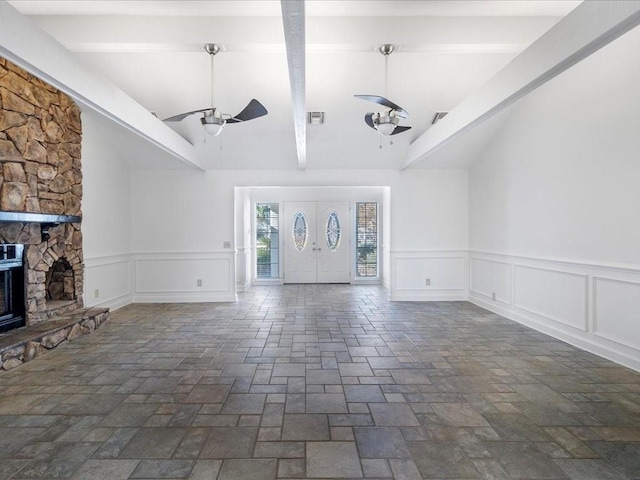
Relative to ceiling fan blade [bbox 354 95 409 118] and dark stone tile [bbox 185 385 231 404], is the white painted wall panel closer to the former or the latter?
dark stone tile [bbox 185 385 231 404]

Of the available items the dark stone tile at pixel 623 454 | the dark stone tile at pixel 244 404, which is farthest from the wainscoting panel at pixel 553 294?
Answer: the dark stone tile at pixel 244 404

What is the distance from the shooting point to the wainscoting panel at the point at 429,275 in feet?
20.4

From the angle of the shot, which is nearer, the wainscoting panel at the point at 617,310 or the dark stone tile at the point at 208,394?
the dark stone tile at the point at 208,394

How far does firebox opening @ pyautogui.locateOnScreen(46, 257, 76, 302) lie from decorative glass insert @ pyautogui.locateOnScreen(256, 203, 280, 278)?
4395 mm

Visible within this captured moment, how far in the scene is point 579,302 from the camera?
369cm

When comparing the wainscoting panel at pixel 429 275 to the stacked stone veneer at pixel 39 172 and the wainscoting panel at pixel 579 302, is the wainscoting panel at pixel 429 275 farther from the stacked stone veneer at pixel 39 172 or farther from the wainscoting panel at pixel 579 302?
the stacked stone veneer at pixel 39 172

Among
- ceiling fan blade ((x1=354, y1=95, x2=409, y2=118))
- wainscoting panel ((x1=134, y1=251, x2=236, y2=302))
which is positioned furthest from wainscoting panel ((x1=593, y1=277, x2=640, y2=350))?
wainscoting panel ((x1=134, y1=251, x2=236, y2=302))

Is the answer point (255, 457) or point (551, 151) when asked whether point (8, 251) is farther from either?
point (551, 151)

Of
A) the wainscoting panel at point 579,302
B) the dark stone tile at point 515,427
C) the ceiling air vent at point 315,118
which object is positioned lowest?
the dark stone tile at point 515,427

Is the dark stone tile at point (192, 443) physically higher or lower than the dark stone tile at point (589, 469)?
higher

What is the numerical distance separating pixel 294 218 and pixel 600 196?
20.0 feet

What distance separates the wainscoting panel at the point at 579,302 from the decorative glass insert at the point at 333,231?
13.0 ft

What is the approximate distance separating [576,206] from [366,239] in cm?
506

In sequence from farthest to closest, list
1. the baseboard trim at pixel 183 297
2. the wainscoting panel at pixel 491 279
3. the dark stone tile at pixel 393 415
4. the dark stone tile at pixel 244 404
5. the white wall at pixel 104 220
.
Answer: the baseboard trim at pixel 183 297 → the wainscoting panel at pixel 491 279 → the white wall at pixel 104 220 → the dark stone tile at pixel 244 404 → the dark stone tile at pixel 393 415
